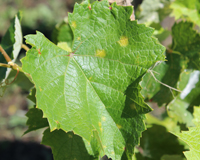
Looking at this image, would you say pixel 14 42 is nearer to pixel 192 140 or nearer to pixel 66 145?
pixel 66 145

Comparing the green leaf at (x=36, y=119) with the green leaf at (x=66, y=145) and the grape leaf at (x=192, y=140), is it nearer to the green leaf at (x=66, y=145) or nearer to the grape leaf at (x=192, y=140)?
the green leaf at (x=66, y=145)

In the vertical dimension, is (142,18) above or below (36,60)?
above

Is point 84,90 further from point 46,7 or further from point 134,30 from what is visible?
point 46,7

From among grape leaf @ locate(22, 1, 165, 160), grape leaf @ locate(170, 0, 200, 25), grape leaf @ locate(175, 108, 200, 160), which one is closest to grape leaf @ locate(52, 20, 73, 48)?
grape leaf @ locate(22, 1, 165, 160)

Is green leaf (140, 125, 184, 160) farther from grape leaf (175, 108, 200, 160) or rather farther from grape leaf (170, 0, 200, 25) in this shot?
grape leaf (170, 0, 200, 25)

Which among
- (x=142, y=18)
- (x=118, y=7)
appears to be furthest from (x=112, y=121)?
(x=142, y=18)

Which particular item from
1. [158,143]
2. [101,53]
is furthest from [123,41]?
[158,143]
